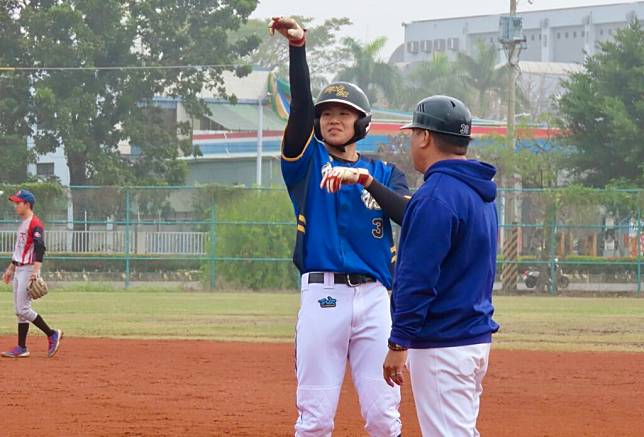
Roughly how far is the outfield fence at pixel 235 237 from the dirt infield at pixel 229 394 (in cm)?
1404

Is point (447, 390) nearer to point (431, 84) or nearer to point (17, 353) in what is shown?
point (17, 353)

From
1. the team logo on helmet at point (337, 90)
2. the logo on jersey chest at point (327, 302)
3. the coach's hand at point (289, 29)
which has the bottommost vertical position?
the logo on jersey chest at point (327, 302)

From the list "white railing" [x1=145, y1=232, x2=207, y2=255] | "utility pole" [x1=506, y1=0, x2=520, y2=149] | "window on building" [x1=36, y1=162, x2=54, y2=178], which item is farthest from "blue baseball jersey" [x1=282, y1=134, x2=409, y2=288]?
"window on building" [x1=36, y1=162, x2=54, y2=178]

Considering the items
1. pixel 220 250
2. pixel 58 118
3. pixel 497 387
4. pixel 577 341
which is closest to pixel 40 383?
pixel 497 387

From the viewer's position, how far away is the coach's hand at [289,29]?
5551mm

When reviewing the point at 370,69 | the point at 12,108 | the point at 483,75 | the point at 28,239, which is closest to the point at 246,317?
the point at 28,239

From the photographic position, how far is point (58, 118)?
3991cm

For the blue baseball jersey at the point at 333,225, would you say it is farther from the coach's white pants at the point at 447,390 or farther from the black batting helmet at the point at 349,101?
the coach's white pants at the point at 447,390

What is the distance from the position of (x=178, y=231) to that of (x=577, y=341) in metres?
15.1

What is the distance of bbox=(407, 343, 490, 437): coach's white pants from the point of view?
4668 millimetres

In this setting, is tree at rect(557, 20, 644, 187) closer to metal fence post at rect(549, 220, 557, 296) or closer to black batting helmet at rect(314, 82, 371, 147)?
metal fence post at rect(549, 220, 557, 296)

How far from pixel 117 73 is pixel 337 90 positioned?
121ft

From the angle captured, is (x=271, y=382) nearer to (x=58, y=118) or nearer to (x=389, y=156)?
(x=58, y=118)

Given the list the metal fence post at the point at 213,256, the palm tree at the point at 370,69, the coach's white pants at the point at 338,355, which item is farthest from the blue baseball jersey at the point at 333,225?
the palm tree at the point at 370,69
